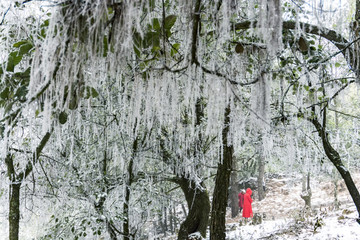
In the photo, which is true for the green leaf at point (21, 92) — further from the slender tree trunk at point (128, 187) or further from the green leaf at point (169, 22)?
the slender tree trunk at point (128, 187)

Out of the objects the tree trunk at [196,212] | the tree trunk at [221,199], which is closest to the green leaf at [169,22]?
the tree trunk at [221,199]

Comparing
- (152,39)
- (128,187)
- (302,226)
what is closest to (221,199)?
(128,187)

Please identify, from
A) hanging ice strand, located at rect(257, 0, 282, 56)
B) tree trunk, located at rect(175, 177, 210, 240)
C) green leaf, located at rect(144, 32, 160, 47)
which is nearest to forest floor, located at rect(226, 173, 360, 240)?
tree trunk, located at rect(175, 177, 210, 240)

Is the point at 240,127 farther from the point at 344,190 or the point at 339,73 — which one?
the point at 344,190

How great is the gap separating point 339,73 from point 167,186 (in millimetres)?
3914

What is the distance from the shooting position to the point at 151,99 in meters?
1.69

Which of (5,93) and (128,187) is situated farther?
(128,187)

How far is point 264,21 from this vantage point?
1.22 meters

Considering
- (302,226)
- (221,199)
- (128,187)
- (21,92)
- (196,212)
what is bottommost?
(302,226)

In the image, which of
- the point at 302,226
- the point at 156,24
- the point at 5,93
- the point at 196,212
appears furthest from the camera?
the point at 302,226

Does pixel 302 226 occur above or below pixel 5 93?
below

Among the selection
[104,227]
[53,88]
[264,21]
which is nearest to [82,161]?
[104,227]

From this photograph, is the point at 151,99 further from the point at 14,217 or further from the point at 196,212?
the point at 196,212

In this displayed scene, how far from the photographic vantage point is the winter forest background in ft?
3.78
